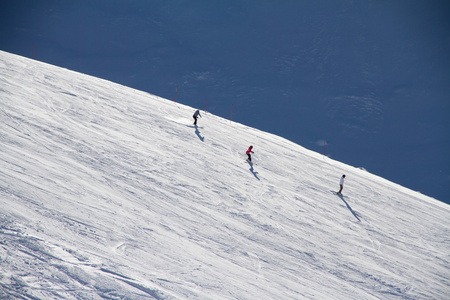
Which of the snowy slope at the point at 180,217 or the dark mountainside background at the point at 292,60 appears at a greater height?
the dark mountainside background at the point at 292,60

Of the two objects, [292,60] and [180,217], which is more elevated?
[292,60]

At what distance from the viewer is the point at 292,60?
89312 mm

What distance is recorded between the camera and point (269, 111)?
261 feet

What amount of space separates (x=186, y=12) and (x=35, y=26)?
114 ft

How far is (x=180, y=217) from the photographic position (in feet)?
45.4

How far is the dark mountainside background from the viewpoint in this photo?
242ft

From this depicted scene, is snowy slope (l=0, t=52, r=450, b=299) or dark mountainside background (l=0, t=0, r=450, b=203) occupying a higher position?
dark mountainside background (l=0, t=0, r=450, b=203)

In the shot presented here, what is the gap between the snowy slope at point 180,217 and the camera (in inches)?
420

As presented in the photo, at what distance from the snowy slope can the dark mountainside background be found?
51.8 m

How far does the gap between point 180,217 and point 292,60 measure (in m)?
79.9

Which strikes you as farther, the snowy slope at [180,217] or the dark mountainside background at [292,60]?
the dark mountainside background at [292,60]

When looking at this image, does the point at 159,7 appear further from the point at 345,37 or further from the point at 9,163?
the point at 9,163

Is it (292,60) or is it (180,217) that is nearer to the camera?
(180,217)

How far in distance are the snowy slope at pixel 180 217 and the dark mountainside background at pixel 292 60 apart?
5176cm
